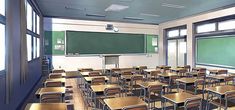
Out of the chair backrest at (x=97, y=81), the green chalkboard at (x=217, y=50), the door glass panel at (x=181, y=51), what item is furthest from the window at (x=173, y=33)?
the chair backrest at (x=97, y=81)

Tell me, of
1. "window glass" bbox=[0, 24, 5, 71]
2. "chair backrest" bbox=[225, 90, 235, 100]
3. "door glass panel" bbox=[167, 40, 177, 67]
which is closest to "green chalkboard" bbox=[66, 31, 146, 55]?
"door glass panel" bbox=[167, 40, 177, 67]

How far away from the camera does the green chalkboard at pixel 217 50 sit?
24.0 feet

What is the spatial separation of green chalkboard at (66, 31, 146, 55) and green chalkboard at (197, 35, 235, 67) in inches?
154

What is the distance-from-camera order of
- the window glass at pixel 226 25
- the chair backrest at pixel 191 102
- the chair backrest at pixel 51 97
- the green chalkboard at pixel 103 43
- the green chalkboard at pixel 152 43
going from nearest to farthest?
the chair backrest at pixel 191 102 → the chair backrest at pixel 51 97 → the window glass at pixel 226 25 → the green chalkboard at pixel 103 43 → the green chalkboard at pixel 152 43

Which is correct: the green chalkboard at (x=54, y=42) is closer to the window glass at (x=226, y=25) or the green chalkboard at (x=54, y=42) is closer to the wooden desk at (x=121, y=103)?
the window glass at (x=226, y=25)

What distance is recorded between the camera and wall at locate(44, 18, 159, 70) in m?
9.95

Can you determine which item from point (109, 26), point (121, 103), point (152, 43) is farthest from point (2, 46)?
point (152, 43)

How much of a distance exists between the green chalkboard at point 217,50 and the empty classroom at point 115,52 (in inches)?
1.6

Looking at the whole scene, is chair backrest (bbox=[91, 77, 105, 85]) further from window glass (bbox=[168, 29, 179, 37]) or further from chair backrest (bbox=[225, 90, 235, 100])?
window glass (bbox=[168, 29, 179, 37])

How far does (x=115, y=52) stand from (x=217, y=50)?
5523 millimetres

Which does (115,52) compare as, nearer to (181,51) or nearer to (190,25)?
(181,51)

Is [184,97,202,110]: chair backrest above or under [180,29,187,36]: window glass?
under

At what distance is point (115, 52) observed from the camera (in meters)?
Result: 11.1

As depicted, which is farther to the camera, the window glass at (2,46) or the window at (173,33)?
the window at (173,33)
